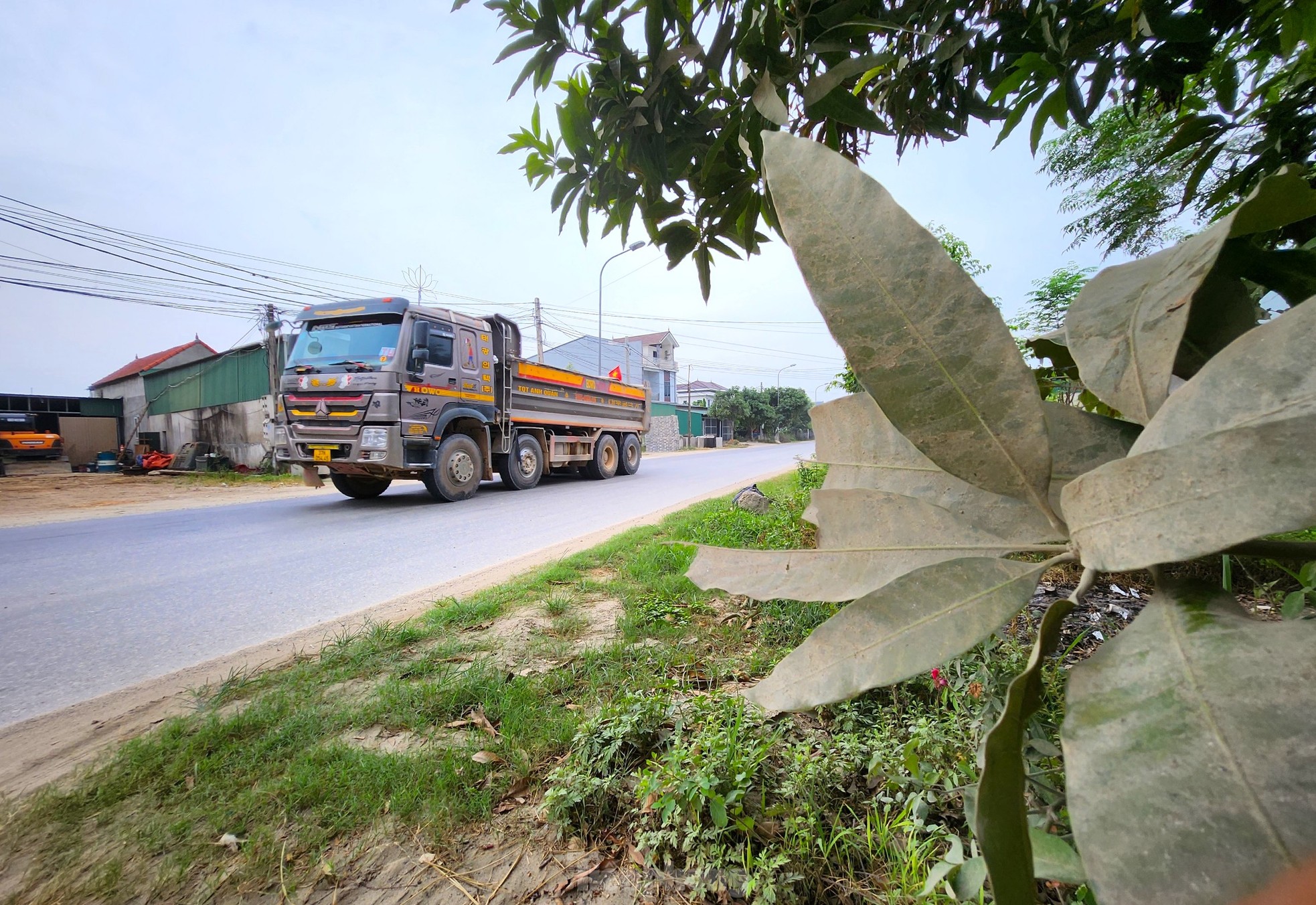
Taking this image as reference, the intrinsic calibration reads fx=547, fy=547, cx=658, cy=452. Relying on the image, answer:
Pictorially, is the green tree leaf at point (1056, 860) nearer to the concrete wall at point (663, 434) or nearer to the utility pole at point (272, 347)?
the utility pole at point (272, 347)

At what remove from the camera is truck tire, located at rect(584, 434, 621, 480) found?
34.2 ft

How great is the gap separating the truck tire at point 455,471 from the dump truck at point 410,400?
0.01m

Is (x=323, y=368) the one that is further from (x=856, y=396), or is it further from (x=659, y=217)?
(x=856, y=396)

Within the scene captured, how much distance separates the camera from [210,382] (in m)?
14.8

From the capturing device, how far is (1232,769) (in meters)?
0.24

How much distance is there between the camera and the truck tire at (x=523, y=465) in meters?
8.17

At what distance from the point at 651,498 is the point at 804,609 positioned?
5.63 m

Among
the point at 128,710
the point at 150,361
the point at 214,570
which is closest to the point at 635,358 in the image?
the point at 150,361

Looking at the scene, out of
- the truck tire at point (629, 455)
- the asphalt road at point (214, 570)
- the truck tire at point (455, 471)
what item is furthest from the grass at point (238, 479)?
the truck tire at point (629, 455)

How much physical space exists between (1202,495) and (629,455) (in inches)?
450

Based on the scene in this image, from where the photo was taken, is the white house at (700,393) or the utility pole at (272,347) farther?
the white house at (700,393)

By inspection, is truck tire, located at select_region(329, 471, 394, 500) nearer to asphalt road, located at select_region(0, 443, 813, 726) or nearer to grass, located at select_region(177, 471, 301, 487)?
asphalt road, located at select_region(0, 443, 813, 726)

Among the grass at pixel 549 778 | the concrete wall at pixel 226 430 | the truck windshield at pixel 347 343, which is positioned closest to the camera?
the grass at pixel 549 778

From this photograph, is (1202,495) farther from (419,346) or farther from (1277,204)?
(419,346)
